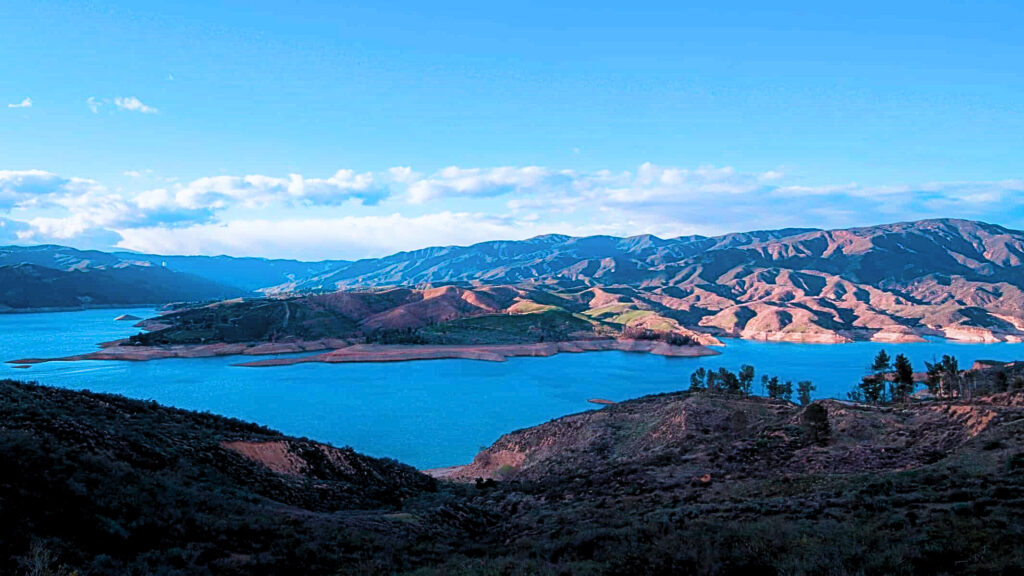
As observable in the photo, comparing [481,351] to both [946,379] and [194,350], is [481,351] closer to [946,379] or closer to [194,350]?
[194,350]

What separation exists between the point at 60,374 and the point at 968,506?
112 meters

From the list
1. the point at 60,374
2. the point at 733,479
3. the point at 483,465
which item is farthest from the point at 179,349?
the point at 733,479

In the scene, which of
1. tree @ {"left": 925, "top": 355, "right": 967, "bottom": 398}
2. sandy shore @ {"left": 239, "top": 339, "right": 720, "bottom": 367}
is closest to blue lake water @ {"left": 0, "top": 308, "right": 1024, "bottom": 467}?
sandy shore @ {"left": 239, "top": 339, "right": 720, "bottom": 367}

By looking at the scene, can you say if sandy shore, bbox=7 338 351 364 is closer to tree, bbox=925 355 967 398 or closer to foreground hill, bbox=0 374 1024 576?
foreground hill, bbox=0 374 1024 576

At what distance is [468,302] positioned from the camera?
184875 mm

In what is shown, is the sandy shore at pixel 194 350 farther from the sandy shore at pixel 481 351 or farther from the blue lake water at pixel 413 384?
the sandy shore at pixel 481 351

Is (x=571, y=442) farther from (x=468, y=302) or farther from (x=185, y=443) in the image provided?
(x=468, y=302)

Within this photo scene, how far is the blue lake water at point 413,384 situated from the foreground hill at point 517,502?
88.5 feet

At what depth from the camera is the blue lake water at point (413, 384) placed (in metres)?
61.7

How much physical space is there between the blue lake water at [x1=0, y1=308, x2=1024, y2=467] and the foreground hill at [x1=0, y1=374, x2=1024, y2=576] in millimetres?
26986

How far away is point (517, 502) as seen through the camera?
22781mm

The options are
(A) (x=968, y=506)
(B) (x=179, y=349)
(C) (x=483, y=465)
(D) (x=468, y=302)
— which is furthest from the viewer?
(D) (x=468, y=302)

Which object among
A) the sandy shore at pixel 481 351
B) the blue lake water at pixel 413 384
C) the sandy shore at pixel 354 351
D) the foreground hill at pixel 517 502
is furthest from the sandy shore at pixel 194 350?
the foreground hill at pixel 517 502

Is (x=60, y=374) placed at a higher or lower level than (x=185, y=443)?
lower
